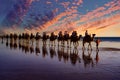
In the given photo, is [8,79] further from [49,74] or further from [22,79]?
[49,74]

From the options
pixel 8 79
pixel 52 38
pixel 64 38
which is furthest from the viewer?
pixel 52 38

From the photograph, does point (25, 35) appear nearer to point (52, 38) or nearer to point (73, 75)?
point (52, 38)

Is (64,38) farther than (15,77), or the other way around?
(64,38)

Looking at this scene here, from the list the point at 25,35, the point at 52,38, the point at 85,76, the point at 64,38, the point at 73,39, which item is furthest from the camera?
the point at 25,35

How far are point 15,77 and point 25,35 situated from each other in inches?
2323

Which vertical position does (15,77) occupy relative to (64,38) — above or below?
below

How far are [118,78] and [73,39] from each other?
90.3 feet

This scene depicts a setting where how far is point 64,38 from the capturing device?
46.2 meters

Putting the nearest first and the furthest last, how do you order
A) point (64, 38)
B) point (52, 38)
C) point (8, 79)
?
point (8, 79) < point (64, 38) < point (52, 38)

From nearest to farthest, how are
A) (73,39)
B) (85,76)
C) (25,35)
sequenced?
1. (85,76)
2. (73,39)
3. (25,35)

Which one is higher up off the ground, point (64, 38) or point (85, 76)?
point (64, 38)

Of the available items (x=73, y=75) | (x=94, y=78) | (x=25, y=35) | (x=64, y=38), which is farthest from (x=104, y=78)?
(x=25, y=35)

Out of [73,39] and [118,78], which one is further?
[73,39]

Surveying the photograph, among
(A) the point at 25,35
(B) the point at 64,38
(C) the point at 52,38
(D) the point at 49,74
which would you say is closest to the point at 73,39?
(B) the point at 64,38
